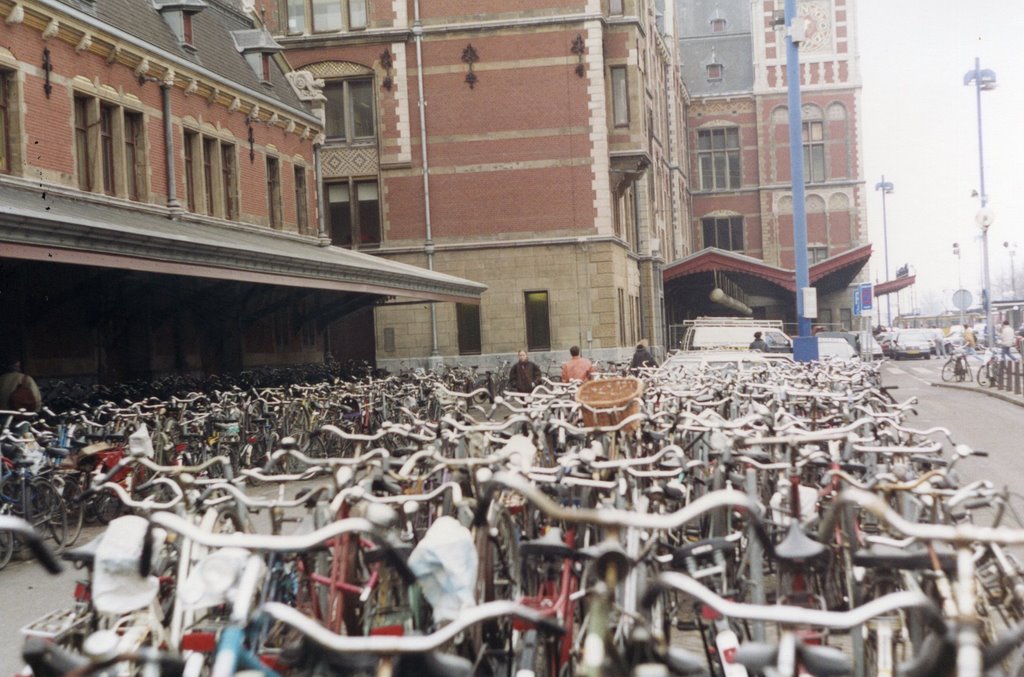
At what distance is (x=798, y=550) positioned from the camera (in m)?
3.55

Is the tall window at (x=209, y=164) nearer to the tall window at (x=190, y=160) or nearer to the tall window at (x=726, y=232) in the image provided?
the tall window at (x=190, y=160)

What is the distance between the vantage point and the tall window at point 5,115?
688 inches

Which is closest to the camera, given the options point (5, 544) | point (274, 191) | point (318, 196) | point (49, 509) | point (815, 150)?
point (5, 544)

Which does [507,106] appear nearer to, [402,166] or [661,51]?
[402,166]

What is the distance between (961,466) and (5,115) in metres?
14.2

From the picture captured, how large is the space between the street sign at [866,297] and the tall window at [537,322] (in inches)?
356

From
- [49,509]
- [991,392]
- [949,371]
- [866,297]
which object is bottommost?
[991,392]

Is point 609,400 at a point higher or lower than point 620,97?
lower

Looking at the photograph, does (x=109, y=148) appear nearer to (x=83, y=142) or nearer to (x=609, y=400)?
(x=83, y=142)

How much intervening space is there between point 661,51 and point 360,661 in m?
50.9

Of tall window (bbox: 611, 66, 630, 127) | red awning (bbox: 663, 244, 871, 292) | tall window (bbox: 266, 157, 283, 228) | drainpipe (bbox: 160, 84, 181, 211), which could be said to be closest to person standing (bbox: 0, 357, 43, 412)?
drainpipe (bbox: 160, 84, 181, 211)

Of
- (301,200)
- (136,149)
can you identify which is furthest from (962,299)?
(136,149)

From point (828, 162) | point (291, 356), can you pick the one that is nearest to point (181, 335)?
point (291, 356)

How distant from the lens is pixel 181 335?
73.4 ft
